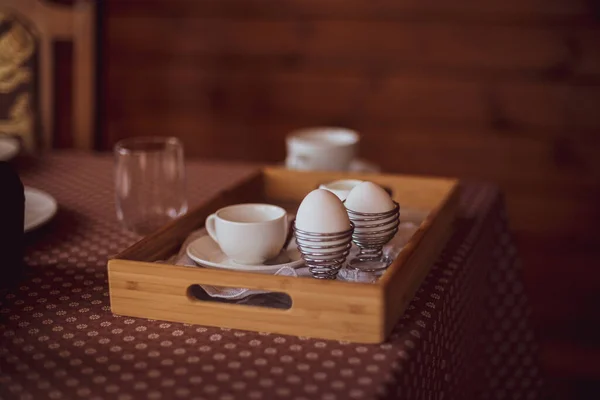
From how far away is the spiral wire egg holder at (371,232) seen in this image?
90 centimetres

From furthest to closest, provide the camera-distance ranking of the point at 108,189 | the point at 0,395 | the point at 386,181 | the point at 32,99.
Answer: the point at 32,99, the point at 108,189, the point at 386,181, the point at 0,395

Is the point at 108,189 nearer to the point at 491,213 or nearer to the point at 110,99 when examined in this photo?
the point at 491,213

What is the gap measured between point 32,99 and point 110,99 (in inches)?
29.6

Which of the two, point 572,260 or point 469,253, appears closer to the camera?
point 469,253

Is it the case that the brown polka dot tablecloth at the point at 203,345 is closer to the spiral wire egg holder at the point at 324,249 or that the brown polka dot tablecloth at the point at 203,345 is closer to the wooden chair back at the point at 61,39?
the spiral wire egg holder at the point at 324,249

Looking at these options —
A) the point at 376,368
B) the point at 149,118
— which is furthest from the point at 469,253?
the point at 149,118

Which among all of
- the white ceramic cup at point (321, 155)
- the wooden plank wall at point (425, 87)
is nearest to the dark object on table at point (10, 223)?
the white ceramic cup at point (321, 155)

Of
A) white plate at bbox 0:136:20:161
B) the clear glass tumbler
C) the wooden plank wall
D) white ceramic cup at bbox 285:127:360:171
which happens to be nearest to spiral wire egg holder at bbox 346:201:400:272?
the clear glass tumbler

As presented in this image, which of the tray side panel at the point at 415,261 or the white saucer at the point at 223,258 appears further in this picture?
the white saucer at the point at 223,258

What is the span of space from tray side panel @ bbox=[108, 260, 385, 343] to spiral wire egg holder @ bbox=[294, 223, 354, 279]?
67 mm

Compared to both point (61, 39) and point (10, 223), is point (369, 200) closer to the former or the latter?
point (10, 223)

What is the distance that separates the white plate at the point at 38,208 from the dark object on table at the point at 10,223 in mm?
142

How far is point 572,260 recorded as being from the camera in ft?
7.36

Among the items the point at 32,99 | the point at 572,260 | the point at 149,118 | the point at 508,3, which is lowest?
the point at 572,260
